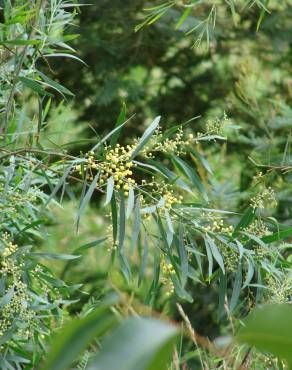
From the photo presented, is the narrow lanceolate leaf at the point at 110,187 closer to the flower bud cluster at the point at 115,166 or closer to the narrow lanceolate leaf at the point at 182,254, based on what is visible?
the flower bud cluster at the point at 115,166

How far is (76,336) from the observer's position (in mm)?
405

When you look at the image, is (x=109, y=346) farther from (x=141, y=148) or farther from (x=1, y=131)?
(x=1, y=131)

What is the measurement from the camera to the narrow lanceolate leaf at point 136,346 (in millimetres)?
385

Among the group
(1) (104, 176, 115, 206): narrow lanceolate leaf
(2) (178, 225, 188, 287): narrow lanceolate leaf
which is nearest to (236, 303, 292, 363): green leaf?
(1) (104, 176, 115, 206): narrow lanceolate leaf

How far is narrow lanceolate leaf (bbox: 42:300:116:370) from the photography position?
1.30 ft

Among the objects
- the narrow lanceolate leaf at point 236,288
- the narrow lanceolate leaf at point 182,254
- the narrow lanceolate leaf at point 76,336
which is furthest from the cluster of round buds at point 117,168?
the narrow lanceolate leaf at point 76,336

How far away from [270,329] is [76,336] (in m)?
0.10

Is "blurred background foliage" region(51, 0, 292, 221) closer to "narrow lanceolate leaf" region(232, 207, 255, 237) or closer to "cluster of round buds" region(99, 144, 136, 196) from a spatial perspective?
"narrow lanceolate leaf" region(232, 207, 255, 237)

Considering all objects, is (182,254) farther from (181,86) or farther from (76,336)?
(181,86)

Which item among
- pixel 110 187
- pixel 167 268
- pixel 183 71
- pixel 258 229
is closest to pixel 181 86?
pixel 183 71

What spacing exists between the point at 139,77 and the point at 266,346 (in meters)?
3.18

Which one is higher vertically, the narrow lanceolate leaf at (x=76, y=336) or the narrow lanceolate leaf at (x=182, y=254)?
the narrow lanceolate leaf at (x=76, y=336)

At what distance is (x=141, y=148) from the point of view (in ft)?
4.09

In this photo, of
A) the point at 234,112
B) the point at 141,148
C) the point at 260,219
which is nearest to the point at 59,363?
the point at 141,148
